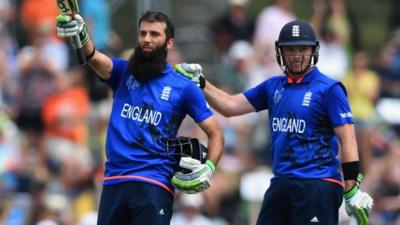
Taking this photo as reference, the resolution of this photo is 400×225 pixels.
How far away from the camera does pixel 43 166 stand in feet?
54.6

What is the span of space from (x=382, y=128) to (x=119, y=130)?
7180 mm

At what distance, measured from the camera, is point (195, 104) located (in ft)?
36.0

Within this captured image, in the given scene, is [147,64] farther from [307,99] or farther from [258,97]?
[307,99]

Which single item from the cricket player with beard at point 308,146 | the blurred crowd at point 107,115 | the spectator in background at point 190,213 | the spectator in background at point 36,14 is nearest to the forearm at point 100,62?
the cricket player with beard at point 308,146

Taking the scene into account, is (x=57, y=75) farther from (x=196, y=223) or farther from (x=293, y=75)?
(x=293, y=75)

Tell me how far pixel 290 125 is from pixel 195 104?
85cm

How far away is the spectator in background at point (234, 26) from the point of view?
18.4 m

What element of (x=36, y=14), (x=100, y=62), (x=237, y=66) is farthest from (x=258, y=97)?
(x=36, y=14)

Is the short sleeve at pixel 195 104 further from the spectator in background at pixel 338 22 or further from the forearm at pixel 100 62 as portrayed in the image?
the spectator in background at pixel 338 22

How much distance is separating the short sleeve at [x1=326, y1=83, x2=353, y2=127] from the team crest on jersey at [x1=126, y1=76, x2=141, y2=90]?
167 centimetres

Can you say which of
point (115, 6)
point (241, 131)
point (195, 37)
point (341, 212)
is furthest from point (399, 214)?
point (115, 6)

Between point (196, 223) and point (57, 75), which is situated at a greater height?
point (57, 75)

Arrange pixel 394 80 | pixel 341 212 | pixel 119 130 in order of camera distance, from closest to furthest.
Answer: pixel 119 130
pixel 341 212
pixel 394 80

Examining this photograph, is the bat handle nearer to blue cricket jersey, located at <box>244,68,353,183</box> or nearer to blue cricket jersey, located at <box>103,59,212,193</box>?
blue cricket jersey, located at <box>103,59,212,193</box>
